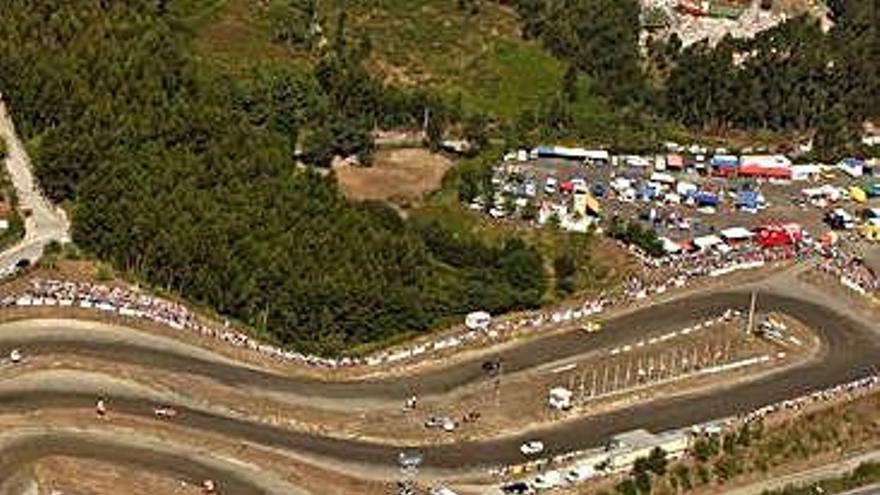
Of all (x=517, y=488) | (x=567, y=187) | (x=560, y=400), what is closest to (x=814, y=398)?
(x=560, y=400)

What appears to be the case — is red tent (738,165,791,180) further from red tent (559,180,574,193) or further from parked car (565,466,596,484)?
parked car (565,466,596,484)

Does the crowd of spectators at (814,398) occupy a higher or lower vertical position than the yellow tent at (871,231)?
lower

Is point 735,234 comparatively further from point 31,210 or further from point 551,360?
point 31,210

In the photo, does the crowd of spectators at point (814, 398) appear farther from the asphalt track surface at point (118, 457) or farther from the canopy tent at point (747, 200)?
the canopy tent at point (747, 200)

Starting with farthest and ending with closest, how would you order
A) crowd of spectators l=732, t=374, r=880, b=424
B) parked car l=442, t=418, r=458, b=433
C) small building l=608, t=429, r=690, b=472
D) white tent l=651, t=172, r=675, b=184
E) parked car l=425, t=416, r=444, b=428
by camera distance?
white tent l=651, t=172, r=675, b=184, crowd of spectators l=732, t=374, r=880, b=424, parked car l=425, t=416, r=444, b=428, parked car l=442, t=418, r=458, b=433, small building l=608, t=429, r=690, b=472

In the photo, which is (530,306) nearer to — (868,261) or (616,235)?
(616,235)

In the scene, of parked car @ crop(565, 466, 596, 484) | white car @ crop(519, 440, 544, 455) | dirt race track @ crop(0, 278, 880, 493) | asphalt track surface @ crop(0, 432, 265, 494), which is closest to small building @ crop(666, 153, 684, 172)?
dirt race track @ crop(0, 278, 880, 493)

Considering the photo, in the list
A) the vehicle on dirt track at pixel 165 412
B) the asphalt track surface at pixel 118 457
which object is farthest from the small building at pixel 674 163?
the asphalt track surface at pixel 118 457
